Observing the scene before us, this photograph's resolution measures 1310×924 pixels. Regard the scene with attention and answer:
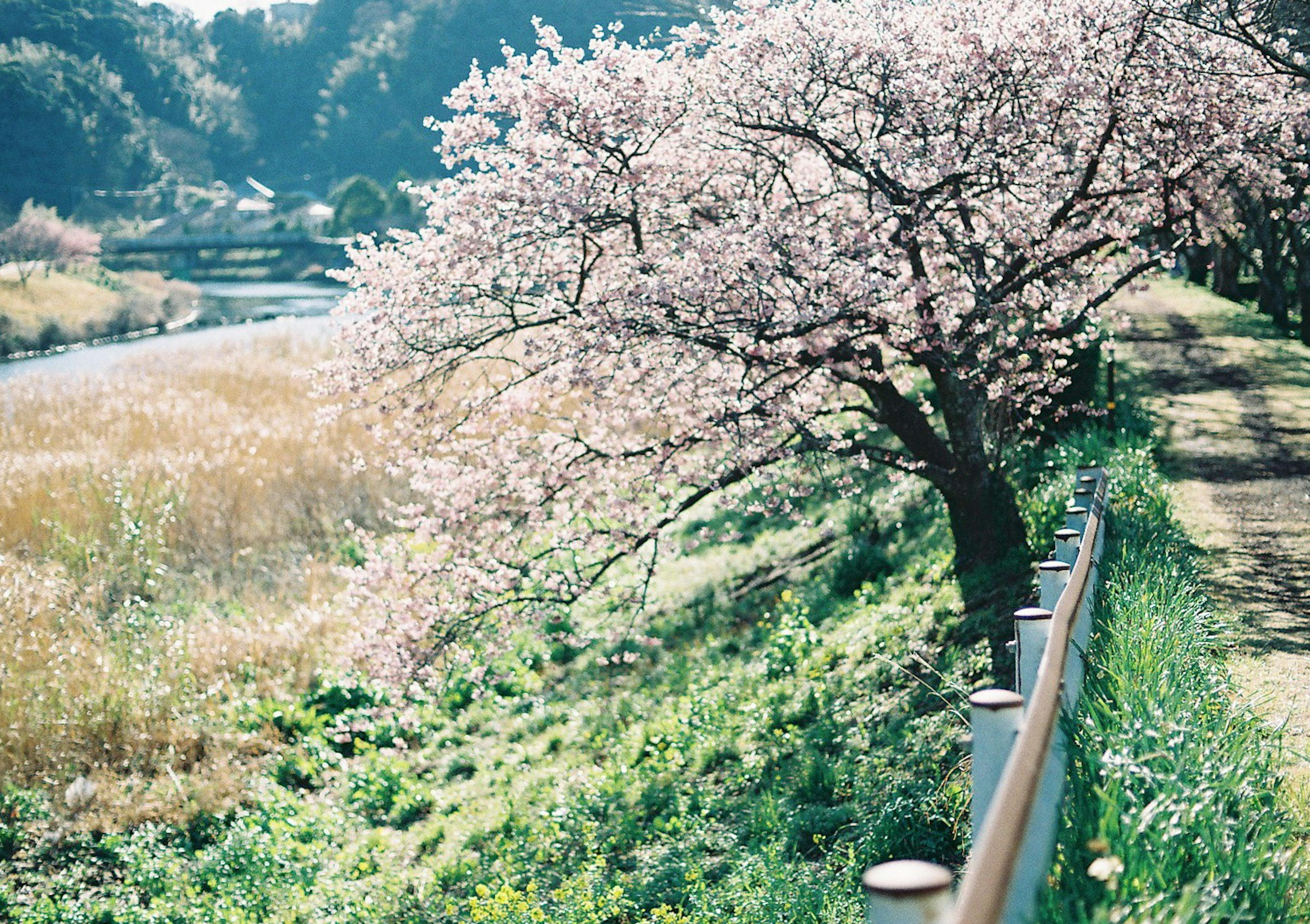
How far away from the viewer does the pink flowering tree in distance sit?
725 centimetres

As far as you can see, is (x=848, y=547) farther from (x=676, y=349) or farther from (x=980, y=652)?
(x=676, y=349)

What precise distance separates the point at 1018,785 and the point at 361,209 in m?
75.2

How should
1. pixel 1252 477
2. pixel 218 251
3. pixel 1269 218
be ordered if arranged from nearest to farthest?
pixel 1252 477, pixel 1269 218, pixel 218 251

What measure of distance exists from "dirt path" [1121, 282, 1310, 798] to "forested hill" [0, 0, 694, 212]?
226 feet

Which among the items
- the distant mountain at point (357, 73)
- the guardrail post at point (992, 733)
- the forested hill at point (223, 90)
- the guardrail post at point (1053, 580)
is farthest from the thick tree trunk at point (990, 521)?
the forested hill at point (223, 90)

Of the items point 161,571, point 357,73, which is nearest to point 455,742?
point 161,571

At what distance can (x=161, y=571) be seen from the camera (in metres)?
12.6

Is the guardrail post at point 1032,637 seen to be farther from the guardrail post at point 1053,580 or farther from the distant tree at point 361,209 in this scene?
the distant tree at point 361,209

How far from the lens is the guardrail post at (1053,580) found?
4.22m

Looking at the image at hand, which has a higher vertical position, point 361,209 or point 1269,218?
point 361,209

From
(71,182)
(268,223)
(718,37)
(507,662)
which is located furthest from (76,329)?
(71,182)

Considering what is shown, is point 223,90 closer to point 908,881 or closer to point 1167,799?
point 1167,799

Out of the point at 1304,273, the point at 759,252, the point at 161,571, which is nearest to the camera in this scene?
the point at 759,252

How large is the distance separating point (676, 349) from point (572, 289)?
1684 millimetres
